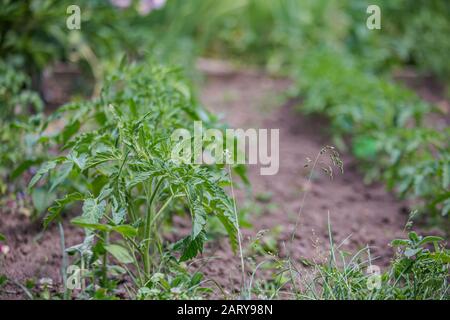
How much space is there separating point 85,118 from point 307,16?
3.34 metres

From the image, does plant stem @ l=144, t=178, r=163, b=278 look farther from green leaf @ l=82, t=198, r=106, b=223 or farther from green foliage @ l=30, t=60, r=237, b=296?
green leaf @ l=82, t=198, r=106, b=223

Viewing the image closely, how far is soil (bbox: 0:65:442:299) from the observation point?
7.23 feet

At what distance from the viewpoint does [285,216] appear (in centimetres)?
280

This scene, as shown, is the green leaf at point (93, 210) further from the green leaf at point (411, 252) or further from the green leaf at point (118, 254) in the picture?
the green leaf at point (411, 252)

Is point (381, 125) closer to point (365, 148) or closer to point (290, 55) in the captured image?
point (365, 148)

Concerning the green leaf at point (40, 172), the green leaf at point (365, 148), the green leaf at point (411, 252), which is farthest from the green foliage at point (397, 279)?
the green leaf at point (365, 148)

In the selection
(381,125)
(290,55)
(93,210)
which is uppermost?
(290,55)

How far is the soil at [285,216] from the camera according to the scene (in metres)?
2.20

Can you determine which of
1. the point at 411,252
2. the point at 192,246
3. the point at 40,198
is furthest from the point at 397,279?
the point at 40,198

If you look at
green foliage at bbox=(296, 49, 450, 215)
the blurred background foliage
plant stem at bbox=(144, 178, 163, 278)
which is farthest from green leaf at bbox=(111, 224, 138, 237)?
green foliage at bbox=(296, 49, 450, 215)

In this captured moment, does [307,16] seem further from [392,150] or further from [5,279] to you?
[5,279]

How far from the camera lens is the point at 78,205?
2629 mm
